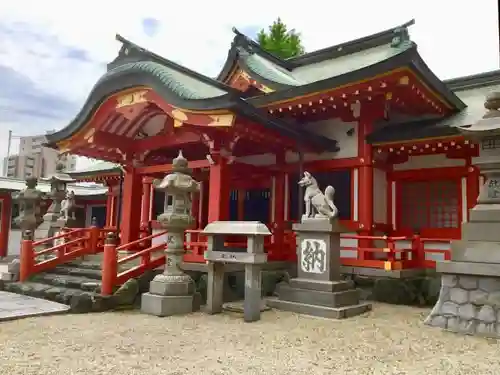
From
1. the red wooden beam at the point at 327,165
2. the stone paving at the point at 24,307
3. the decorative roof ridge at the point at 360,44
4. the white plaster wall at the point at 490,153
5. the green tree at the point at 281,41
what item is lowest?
the stone paving at the point at 24,307

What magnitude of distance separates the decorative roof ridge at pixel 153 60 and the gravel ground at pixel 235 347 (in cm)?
519

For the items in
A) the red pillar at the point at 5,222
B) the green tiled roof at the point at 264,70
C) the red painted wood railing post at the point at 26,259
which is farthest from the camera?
the red pillar at the point at 5,222

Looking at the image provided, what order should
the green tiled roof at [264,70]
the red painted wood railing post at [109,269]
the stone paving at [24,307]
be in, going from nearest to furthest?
the stone paving at [24,307], the red painted wood railing post at [109,269], the green tiled roof at [264,70]

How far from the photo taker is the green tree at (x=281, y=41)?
24.2 m

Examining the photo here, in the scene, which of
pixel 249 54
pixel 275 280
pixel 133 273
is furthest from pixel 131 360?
pixel 249 54

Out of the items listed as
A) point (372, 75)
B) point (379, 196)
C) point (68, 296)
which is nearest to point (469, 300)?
point (372, 75)

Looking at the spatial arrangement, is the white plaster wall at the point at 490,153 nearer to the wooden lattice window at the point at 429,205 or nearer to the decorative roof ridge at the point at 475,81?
the wooden lattice window at the point at 429,205

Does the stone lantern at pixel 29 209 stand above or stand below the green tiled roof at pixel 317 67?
below

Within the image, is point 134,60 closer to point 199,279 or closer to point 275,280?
point 199,279

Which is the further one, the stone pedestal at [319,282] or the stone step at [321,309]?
the stone pedestal at [319,282]

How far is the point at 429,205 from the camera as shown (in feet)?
35.5

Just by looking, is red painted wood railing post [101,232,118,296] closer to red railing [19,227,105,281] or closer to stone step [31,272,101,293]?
stone step [31,272,101,293]

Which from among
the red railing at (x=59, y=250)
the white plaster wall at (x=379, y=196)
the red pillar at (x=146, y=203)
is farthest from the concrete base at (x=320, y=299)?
the red pillar at (x=146, y=203)

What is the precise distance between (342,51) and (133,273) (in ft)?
30.1
